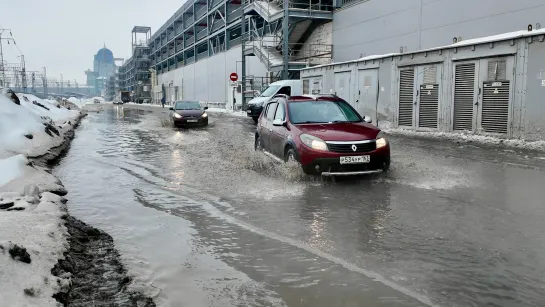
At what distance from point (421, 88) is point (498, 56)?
3.59 meters

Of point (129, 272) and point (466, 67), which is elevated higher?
point (466, 67)

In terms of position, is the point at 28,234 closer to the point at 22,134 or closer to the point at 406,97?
the point at 22,134

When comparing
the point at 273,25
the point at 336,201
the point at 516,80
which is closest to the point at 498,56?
the point at 516,80

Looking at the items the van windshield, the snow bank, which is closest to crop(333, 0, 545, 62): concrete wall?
the snow bank

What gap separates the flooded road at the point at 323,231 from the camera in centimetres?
372

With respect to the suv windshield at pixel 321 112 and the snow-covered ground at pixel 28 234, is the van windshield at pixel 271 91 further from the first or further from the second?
the snow-covered ground at pixel 28 234

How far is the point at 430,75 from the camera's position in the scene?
17.0m

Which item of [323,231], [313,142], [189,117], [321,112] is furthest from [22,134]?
[189,117]

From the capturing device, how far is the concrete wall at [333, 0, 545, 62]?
1867cm

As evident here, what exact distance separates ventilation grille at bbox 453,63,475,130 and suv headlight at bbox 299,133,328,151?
9488 mm

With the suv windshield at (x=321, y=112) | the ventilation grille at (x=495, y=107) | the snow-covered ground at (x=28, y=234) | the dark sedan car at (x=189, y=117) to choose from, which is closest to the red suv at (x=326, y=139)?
the suv windshield at (x=321, y=112)

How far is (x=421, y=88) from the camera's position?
57.3ft

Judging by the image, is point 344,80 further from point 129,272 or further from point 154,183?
point 129,272

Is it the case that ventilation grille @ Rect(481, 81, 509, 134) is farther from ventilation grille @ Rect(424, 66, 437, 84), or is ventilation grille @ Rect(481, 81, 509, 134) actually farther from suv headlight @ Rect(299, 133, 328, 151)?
suv headlight @ Rect(299, 133, 328, 151)
